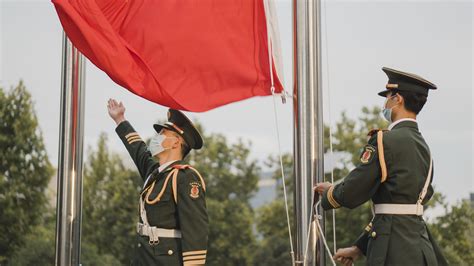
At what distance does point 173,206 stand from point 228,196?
258 inches

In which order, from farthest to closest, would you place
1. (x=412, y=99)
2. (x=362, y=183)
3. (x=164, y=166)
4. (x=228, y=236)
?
(x=228, y=236), (x=164, y=166), (x=412, y=99), (x=362, y=183)

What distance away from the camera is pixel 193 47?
4621mm

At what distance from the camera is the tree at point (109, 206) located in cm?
1055

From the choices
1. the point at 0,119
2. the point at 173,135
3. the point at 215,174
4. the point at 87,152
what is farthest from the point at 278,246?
the point at 173,135

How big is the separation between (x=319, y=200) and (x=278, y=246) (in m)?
6.43

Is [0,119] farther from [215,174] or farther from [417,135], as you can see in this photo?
[417,135]

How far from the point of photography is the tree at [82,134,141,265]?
10.6 m

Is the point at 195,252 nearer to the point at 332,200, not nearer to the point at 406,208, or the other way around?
the point at 332,200

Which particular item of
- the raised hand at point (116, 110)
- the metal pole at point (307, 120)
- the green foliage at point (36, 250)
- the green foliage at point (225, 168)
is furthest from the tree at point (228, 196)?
the metal pole at point (307, 120)

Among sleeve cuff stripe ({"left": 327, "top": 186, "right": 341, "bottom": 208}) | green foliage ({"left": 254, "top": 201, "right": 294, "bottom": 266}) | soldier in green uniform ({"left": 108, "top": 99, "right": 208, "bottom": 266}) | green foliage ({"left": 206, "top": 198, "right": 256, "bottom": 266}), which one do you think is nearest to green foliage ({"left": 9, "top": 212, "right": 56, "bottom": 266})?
green foliage ({"left": 206, "top": 198, "right": 256, "bottom": 266})

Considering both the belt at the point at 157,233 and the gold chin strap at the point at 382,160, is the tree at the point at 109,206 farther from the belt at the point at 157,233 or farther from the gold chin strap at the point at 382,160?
the gold chin strap at the point at 382,160

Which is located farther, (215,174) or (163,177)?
(215,174)

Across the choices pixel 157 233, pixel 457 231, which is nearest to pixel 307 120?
pixel 157 233

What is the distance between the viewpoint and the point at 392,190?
3.83m
